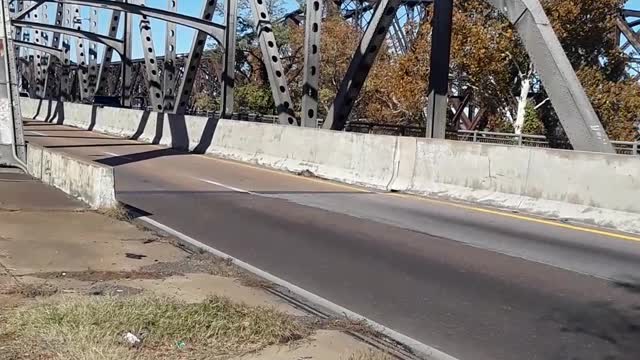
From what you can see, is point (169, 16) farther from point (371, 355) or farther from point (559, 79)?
point (371, 355)

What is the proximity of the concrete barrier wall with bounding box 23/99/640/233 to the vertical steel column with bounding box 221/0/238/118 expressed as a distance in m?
3.82

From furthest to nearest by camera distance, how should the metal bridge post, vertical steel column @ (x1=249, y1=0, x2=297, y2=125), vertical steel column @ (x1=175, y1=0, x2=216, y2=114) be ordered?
vertical steel column @ (x1=175, y1=0, x2=216, y2=114) → vertical steel column @ (x1=249, y1=0, x2=297, y2=125) → the metal bridge post

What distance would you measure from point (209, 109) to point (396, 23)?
2828 cm

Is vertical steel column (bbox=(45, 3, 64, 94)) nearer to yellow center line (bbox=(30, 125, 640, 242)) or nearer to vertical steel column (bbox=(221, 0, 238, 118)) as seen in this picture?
vertical steel column (bbox=(221, 0, 238, 118))

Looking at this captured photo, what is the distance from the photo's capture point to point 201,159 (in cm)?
2328

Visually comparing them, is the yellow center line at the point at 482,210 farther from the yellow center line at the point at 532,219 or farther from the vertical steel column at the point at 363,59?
the vertical steel column at the point at 363,59

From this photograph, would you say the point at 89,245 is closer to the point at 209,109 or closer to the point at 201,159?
the point at 201,159

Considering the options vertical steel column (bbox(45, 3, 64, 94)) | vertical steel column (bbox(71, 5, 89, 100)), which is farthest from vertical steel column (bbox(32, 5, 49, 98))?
vertical steel column (bbox(71, 5, 89, 100))

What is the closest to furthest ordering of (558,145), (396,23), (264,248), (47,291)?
(47,291)
(264,248)
(558,145)
(396,23)

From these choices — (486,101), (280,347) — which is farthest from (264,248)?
(486,101)

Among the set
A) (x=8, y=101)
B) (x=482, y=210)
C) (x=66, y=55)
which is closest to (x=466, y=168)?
(x=482, y=210)

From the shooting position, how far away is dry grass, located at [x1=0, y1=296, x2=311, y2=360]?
14.3ft

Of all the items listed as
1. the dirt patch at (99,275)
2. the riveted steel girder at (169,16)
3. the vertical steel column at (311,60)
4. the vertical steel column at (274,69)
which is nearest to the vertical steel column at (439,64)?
the vertical steel column at (311,60)

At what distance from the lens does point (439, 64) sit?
1661 centimetres
